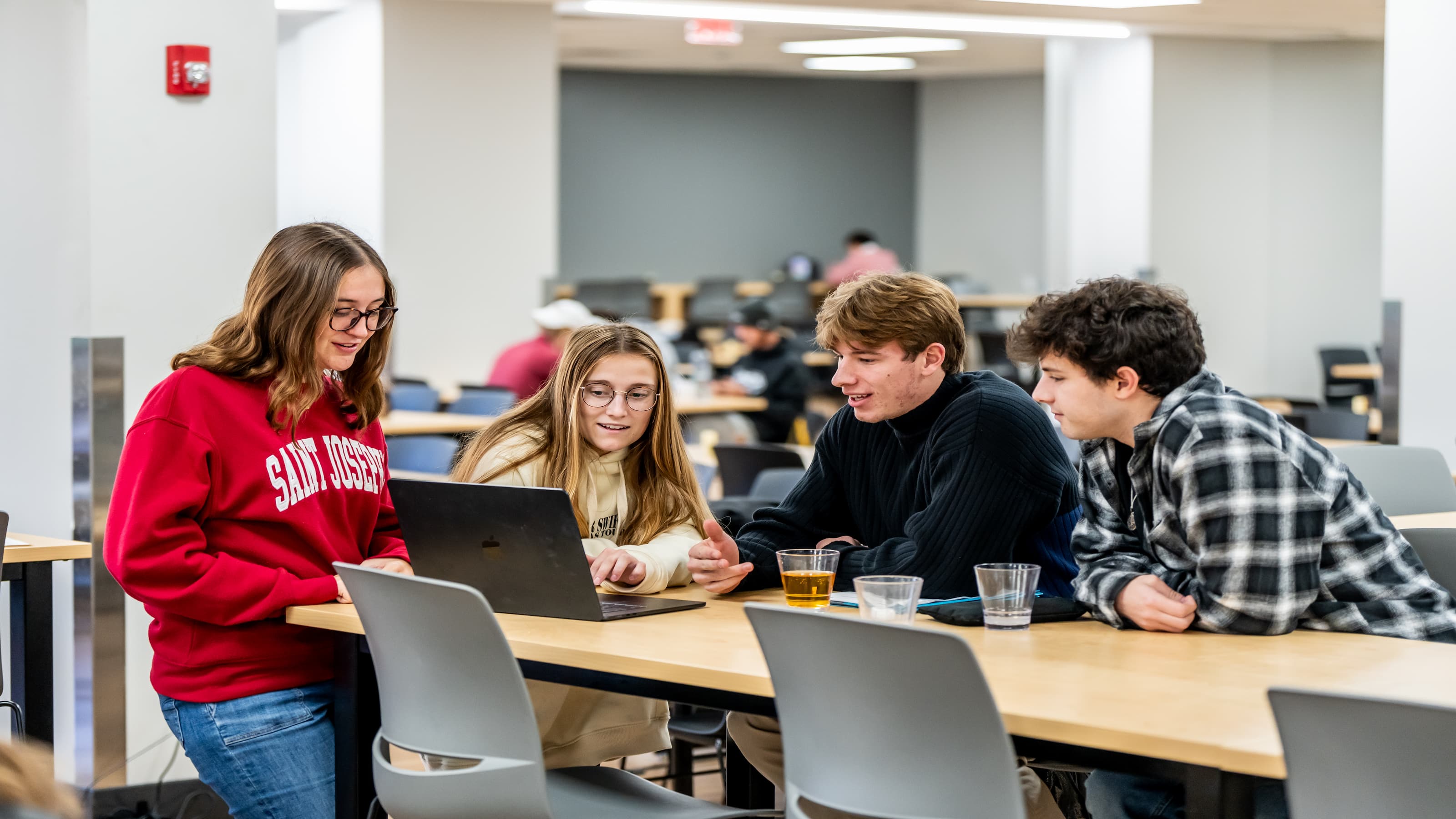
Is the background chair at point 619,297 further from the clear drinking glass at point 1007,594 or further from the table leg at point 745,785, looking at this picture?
the clear drinking glass at point 1007,594

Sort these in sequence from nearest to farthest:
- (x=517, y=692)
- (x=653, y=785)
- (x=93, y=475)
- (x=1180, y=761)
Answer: (x=1180, y=761) < (x=517, y=692) < (x=653, y=785) < (x=93, y=475)

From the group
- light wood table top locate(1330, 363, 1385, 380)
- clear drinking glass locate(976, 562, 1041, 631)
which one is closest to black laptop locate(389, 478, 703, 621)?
clear drinking glass locate(976, 562, 1041, 631)

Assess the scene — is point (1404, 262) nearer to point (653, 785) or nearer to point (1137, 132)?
point (653, 785)

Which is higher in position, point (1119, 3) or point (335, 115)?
point (1119, 3)

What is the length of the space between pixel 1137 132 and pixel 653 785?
841 cm

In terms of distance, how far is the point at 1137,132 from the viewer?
9.98 meters

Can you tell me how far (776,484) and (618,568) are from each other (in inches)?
60.1

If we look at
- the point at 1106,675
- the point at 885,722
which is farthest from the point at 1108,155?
the point at 885,722

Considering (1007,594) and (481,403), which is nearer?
(1007,594)

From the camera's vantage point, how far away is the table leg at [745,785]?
2.79 metres

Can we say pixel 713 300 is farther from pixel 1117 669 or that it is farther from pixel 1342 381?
pixel 1117 669

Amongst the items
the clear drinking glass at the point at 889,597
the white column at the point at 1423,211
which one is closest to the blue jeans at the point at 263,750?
the clear drinking glass at the point at 889,597

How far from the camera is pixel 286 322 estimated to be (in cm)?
250

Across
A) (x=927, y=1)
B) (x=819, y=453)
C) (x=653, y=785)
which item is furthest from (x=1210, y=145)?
(x=653, y=785)
